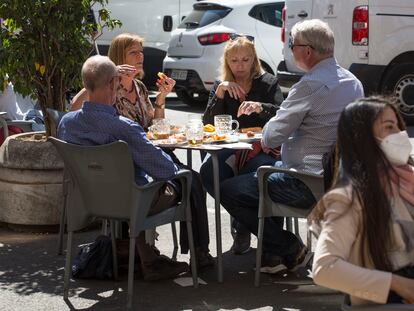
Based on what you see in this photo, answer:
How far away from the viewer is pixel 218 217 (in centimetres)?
580

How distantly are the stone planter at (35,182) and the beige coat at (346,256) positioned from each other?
399 cm

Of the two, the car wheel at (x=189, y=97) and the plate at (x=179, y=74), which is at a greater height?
the plate at (x=179, y=74)

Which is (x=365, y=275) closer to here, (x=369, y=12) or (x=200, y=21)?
(x=369, y=12)

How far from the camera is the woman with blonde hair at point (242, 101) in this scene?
6.33 metres

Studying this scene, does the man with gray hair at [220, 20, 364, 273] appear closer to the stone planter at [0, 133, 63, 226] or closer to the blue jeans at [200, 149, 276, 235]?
the blue jeans at [200, 149, 276, 235]

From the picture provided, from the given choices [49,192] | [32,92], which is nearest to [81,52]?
[32,92]

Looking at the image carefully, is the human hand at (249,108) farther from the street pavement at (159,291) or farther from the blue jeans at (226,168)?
the street pavement at (159,291)

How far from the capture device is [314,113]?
5.37 m

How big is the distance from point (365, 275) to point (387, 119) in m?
0.54

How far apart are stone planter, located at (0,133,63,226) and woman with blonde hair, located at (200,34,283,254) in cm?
117

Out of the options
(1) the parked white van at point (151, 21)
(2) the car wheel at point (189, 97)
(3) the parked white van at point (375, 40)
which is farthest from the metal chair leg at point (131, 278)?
(1) the parked white van at point (151, 21)

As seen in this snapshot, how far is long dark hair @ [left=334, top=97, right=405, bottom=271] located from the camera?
3127mm

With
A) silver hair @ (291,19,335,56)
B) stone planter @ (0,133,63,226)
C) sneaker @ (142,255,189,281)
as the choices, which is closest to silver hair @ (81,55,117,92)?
silver hair @ (291,19,335,56)

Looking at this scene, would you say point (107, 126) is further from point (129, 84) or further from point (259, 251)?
point (129, 84)
